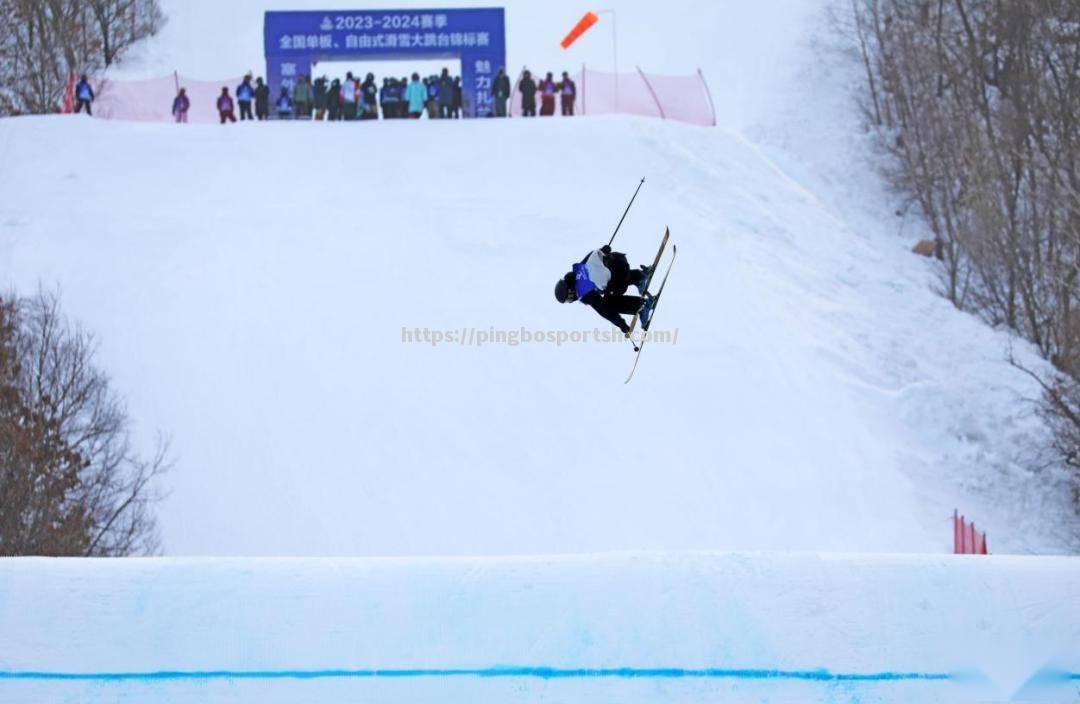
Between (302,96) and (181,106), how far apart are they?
7.17 ft

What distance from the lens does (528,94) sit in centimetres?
2403

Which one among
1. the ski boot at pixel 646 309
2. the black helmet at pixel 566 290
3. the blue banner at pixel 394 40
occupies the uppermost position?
the blue banner at pixel 394 40

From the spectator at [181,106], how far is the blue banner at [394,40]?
1.51m

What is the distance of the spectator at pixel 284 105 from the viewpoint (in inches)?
944

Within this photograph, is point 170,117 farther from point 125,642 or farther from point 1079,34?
point 125,642

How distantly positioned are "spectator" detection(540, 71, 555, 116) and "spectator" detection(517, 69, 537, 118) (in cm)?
14

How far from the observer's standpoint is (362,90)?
24.4m

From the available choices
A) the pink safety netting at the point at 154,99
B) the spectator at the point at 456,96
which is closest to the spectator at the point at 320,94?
the pink safety netting at the point at 154,99

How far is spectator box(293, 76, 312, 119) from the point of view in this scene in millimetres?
23812

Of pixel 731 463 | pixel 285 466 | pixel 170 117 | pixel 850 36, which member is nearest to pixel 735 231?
pixel 731 463

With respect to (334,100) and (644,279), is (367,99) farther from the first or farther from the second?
(644,279)

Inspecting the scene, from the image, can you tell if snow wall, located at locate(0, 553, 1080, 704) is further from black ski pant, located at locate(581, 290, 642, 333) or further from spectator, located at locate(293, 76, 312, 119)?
spectator, located at locate(293, 76, 312, 119)

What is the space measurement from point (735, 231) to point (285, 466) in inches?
340

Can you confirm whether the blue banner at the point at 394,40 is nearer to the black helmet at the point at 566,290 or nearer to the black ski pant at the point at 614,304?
the black ski pant at the point at 614,304
